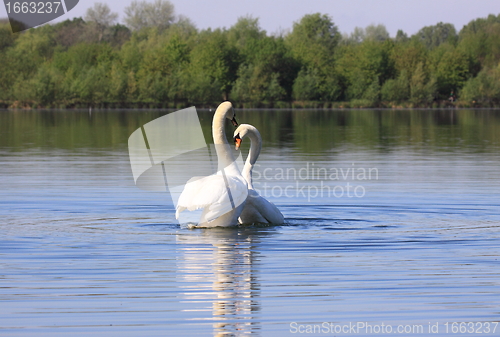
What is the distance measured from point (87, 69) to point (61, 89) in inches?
674

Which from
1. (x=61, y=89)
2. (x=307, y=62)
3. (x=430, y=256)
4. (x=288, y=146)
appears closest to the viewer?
(x=430, y=256)

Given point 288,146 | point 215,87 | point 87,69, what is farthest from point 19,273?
point 87,69

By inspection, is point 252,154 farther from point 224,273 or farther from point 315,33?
point 315,33

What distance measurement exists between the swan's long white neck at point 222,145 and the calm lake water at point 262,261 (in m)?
0.99

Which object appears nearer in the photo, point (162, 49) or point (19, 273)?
point (19, 273)

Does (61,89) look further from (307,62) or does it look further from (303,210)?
(303,210)

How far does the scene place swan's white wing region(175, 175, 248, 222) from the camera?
37.8 ft

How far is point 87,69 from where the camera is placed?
120875 mm

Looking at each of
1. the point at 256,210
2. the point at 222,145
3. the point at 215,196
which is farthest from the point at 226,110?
the point at 215,196

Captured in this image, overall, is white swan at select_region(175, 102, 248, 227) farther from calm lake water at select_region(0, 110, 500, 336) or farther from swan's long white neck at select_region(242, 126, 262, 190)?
swan's long white neck at select_region(242, 126, 262, 190)

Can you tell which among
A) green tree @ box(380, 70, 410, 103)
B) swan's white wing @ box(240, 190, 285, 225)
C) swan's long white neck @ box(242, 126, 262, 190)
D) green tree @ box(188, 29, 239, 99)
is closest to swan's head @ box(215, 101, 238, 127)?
swan's long white neck @ box(242, 126, 262, 190)

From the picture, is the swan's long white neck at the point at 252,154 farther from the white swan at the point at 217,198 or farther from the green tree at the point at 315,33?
the green tree at the point at 315,33

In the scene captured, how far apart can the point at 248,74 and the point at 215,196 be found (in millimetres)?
105917

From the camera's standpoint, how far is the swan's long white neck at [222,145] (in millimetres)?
12508
